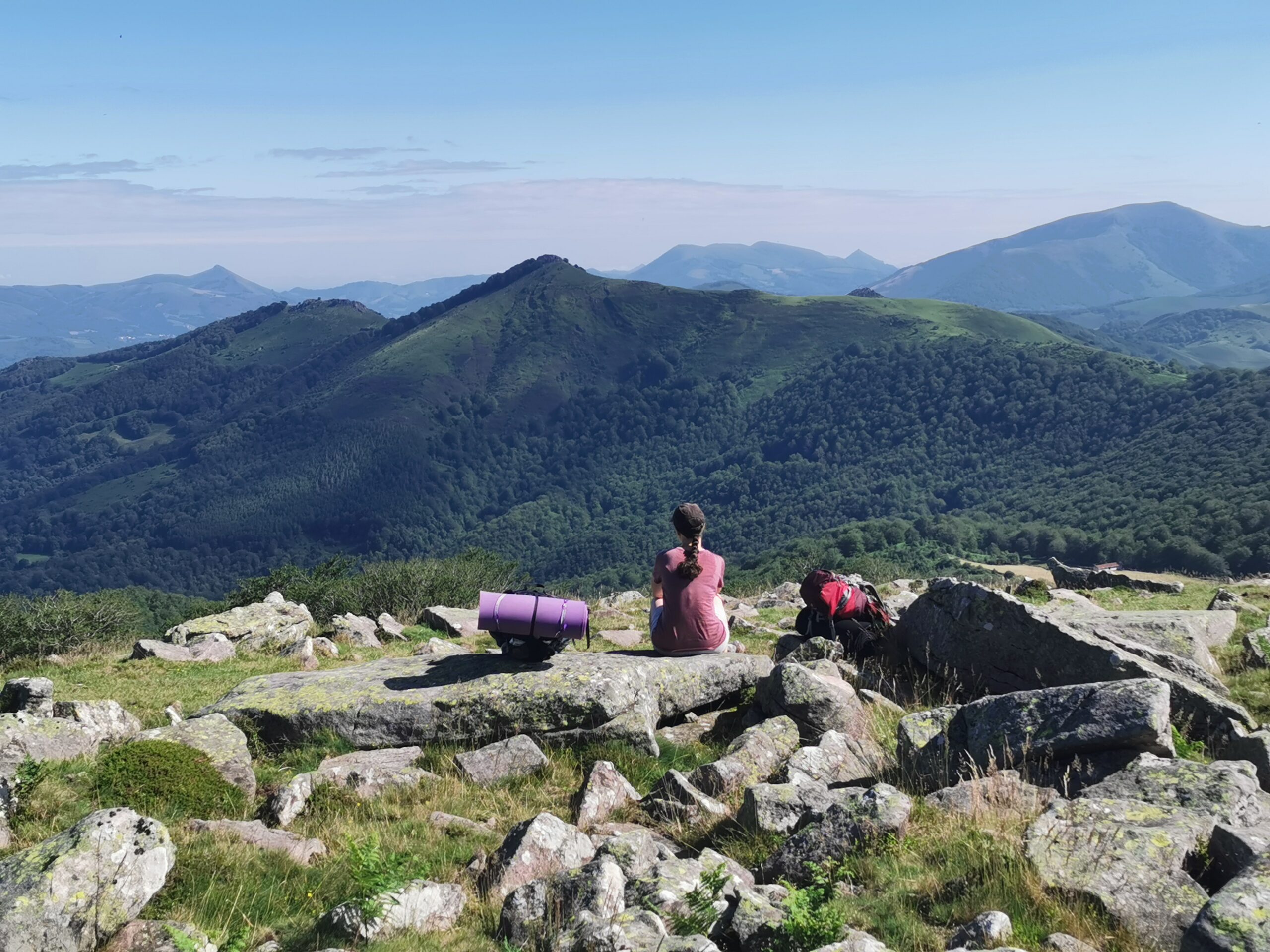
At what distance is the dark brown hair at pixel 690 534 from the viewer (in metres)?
11.0

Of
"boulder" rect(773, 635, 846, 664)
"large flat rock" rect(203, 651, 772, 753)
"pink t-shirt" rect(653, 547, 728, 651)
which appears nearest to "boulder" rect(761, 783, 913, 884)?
"large flat rock" rect(203, 651, 772, 753)

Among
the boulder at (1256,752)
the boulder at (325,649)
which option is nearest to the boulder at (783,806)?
the boulder at (1256,752)

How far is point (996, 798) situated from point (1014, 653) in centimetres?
462

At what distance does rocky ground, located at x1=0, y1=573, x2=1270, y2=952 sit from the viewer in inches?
212

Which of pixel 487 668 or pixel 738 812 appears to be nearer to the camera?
pixel 738 812

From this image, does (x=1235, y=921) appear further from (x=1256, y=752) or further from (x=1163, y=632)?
(x=1163, y=632)

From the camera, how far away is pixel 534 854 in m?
6.60

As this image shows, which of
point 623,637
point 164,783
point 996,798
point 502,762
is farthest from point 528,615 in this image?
point 623,637

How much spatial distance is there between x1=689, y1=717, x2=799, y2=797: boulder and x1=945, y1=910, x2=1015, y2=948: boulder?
10.1 feet

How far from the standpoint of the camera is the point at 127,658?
1864 centimetres

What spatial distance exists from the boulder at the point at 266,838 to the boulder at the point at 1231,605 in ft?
59.8

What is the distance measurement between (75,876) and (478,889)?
2.73m

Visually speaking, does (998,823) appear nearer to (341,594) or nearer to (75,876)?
(75,876)

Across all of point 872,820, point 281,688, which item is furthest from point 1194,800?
point 281,688
